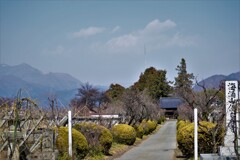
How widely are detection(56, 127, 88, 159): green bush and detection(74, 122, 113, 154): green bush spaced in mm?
1528

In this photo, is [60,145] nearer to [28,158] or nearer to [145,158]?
[28,158]

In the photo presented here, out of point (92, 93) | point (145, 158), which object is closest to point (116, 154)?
point (145, 158)

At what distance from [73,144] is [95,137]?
2846mm

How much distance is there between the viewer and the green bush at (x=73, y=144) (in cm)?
1296

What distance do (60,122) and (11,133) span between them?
7100mm

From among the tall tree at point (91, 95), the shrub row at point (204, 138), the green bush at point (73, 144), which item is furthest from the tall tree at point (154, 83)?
the green bush at point (73, 144)

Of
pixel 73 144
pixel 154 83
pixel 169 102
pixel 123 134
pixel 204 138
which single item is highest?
pixel 154 83

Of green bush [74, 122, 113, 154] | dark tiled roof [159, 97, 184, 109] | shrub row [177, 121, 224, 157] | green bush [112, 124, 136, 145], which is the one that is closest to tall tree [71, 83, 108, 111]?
dark tiled roof [159, 97, 184, 109]

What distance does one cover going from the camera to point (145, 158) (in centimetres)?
1689

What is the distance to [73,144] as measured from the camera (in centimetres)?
1395

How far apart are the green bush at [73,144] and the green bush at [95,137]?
1528 millimetres

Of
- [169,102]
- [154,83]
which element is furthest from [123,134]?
[169,102]

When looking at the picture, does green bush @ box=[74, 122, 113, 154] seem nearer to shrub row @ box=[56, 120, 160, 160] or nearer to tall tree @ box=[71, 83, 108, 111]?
shrub row @ box=[56, 120, 160, 160]

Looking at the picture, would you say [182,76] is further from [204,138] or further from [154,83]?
[204,138]
